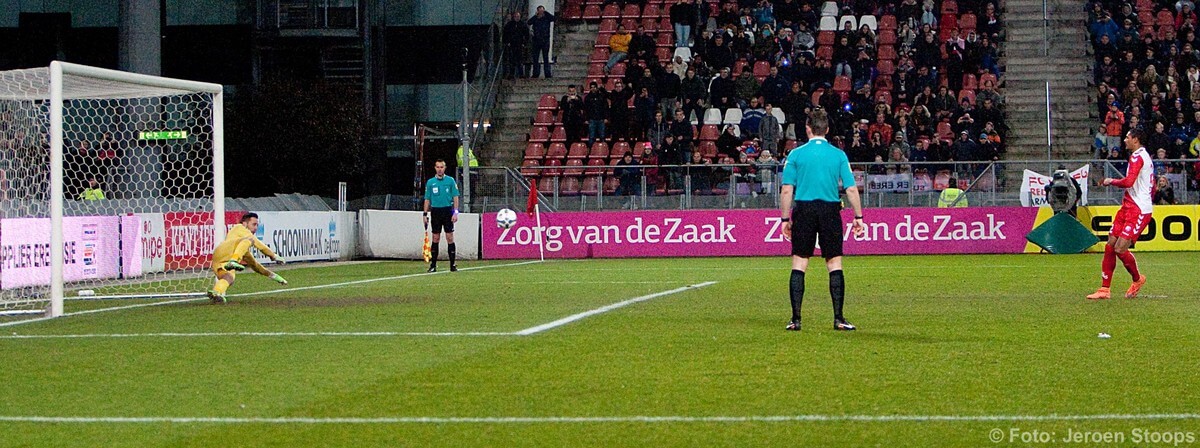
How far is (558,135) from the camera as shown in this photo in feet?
122

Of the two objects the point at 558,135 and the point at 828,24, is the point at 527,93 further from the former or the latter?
the point at 828,24

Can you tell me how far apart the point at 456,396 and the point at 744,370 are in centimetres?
199

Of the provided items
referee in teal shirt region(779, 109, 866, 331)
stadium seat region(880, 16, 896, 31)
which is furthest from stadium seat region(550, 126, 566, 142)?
referee in teal shirt region(779, 109, 866, 331)

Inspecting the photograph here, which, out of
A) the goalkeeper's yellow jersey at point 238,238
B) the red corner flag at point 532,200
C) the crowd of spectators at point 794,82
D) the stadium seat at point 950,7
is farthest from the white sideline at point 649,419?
the stadium seat at point 950,7

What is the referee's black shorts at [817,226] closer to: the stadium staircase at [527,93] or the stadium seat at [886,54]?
the stadium staircase at [527,93]

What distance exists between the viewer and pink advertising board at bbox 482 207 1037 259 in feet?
99.9

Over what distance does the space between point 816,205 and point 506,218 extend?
1960 centimetres

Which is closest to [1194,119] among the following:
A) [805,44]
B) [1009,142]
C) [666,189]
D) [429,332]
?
[1009,142]

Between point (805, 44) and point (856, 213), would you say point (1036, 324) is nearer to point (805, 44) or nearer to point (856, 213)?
point (856, 213)

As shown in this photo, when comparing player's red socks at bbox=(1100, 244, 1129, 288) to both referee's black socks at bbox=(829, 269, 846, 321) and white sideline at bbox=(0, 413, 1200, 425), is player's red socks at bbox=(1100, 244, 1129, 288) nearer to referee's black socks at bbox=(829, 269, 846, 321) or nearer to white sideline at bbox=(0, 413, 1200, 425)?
referee's black socks at bbox=(829, 269, 846, 321)

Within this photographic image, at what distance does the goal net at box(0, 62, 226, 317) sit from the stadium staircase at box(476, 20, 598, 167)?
9.14 m

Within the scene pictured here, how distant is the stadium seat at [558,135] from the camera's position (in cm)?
3695

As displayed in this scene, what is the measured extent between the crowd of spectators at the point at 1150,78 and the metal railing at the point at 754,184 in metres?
0.83

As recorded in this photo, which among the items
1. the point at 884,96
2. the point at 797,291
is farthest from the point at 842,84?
the point at 797,291
